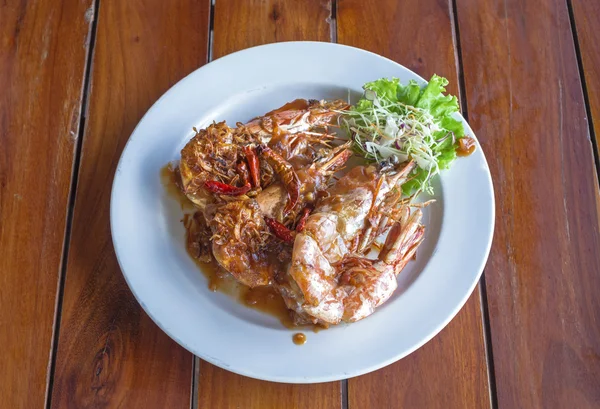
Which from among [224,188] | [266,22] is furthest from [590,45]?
[224,188]

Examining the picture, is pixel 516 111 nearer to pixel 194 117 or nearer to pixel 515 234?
pixel 515 234

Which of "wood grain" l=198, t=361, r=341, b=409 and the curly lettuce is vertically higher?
the curly lettuce

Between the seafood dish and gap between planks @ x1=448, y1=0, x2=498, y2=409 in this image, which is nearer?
the seafood dish

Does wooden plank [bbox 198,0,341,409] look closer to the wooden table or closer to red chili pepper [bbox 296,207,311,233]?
the wooden table

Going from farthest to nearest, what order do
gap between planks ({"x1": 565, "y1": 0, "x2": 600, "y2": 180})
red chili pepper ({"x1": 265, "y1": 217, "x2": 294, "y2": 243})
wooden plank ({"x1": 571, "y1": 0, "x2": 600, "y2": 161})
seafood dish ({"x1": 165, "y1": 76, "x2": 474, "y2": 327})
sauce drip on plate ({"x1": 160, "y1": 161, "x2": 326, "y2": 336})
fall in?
wooden plank ({"x1": 571, "y1": 0, "x2": 600, "y2": 161}) → gap between planks ({"x1": 565, "y1": 0, "x2": 600, "y2": 180}) → sauce drip on plate ({"x1": 160, "y1": 161, "x2": 326, "y2": 336}) → red chili pepper ({"x1": 265, "y1": 217, "x2": 294, "y2": 243}) → seafood dish ({"x1": 165, "y1": 76, "x2": 474, "y2": 327})

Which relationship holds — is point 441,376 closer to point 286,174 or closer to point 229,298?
point 229,298

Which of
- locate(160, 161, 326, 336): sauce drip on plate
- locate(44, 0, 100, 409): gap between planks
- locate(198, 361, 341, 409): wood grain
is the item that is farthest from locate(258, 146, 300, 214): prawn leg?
locate(44, 0, 100, 409): gap between planks
